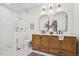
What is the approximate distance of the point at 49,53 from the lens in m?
1.81

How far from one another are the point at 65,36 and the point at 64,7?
20.5 inches

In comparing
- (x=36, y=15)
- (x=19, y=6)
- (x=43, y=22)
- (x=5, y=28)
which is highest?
(x=19, y=6)

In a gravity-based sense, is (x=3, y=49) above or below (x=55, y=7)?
below

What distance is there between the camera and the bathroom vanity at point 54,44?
1821 millimetres

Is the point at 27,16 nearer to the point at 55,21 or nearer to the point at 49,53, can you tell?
the point at 55,21

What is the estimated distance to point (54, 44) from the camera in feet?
6.43

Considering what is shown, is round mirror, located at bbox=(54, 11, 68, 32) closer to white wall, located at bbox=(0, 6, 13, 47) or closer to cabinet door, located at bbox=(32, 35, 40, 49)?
cabinet door, located at bbox=(32, 35, 40, 49)

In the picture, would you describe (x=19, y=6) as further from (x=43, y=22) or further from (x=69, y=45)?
(x=69, y=45)

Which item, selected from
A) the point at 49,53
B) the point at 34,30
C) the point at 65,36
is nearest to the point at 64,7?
the point at 65,36

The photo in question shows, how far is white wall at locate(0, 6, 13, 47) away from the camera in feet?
5.67

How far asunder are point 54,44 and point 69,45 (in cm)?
32

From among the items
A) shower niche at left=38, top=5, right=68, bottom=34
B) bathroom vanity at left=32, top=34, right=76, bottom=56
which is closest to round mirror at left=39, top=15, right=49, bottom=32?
shower niche at left=38, top=5, right=68, bottom=34

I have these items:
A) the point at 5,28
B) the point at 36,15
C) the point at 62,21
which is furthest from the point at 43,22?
the point at 5,28

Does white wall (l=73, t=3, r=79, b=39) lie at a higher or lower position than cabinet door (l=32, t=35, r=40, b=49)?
higher
